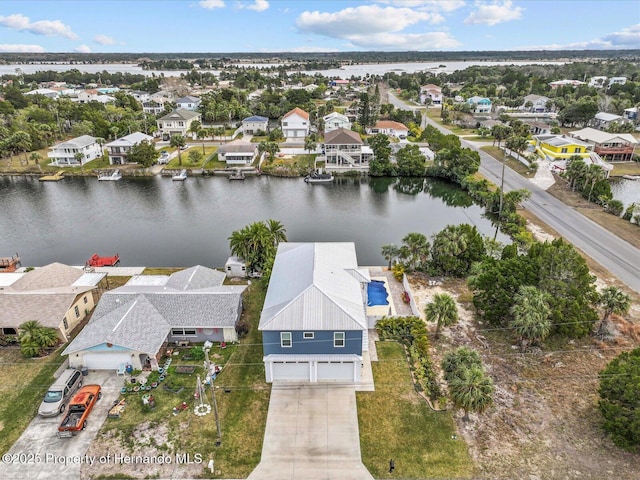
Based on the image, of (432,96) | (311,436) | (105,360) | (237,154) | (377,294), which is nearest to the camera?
(311,436)

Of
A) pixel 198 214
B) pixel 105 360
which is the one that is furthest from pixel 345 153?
pixel 105 360

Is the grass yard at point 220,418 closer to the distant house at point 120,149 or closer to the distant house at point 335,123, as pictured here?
the distant house at point 120,149

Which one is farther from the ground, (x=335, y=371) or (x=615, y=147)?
(x=615, y=147)

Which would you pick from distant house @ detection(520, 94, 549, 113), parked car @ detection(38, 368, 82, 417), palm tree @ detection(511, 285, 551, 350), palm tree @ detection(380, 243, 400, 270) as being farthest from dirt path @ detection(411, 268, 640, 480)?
distant house @ detection(520, 94, 549, 113)

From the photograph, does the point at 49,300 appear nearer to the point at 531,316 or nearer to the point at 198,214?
the point at 198,214

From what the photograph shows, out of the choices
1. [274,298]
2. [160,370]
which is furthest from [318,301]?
[160,370]

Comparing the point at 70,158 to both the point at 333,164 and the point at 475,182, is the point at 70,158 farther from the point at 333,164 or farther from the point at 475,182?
the point at 475,182

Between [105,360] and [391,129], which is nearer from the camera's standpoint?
[105,360]
